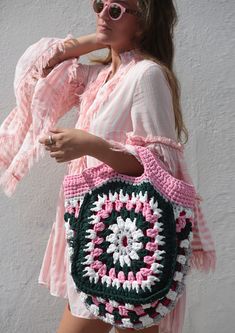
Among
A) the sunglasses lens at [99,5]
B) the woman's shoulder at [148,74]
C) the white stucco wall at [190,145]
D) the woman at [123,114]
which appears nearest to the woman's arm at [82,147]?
the woman at [123,114]

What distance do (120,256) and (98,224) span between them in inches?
2.6

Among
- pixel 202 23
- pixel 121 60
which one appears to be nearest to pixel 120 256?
pixel 121 60

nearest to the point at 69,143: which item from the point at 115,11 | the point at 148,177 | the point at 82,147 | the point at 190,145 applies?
the point at 82,147

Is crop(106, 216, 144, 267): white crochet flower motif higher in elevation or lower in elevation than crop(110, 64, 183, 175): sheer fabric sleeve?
lower

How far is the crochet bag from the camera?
824 millimetres

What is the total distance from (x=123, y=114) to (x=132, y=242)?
0.22 metres

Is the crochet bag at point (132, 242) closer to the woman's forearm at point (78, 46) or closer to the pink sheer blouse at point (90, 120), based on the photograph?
the pink sheer blouse at point (90, 120)

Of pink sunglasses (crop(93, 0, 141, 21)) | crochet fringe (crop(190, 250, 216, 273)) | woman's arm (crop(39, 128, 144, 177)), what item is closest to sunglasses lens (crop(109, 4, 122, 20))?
pink sunglasses (crop(93, 0, 141, 21))

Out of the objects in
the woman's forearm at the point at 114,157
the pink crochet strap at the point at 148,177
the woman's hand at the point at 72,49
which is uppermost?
the woman's hand at the point at 72,49

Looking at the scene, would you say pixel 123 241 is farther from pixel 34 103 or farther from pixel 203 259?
pixel 34 103

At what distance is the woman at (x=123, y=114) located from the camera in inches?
33.2

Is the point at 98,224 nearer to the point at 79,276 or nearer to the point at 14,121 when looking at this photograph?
the point at 79,276

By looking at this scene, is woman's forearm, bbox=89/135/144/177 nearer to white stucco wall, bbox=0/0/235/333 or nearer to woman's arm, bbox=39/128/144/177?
woman's arm, bbox=39/128/144/177

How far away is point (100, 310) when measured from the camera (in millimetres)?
860
